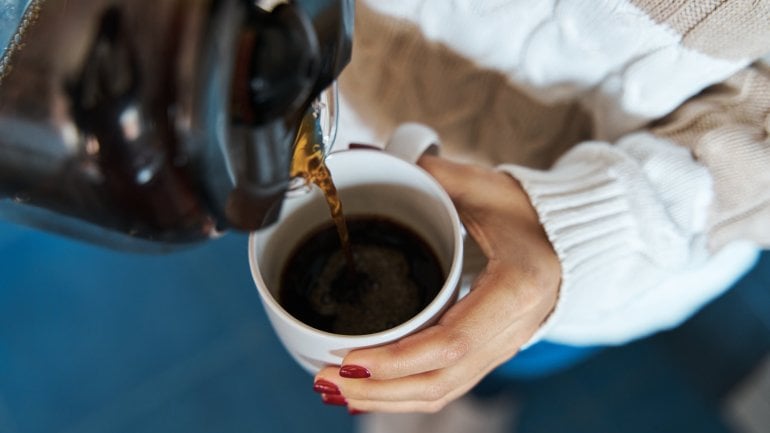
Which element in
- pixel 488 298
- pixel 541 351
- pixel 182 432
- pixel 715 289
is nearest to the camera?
pixel 488 298

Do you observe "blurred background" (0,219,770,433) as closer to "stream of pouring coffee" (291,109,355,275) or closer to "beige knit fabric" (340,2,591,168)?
"beige knit fabric" (340,2,591,168)

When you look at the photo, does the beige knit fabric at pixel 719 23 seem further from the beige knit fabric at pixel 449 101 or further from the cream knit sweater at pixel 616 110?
the beige knit fabric at pixel 449 101

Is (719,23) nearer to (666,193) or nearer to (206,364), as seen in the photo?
(666,193)

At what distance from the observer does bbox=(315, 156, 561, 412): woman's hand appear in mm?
378

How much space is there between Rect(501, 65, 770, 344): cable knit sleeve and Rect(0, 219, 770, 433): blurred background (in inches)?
16.0

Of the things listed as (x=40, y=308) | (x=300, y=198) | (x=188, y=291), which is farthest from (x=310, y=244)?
(x=40, y=308)

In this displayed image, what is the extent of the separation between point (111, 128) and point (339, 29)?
0.33 ft

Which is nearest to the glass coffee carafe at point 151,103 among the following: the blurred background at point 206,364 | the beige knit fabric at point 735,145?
the beige knit fabric at point 735,145

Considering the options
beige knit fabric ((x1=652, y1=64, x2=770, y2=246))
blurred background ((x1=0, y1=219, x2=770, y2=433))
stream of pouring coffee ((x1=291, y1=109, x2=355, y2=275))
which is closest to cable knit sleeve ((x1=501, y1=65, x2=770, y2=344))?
beige knit fabric ((x1=652, y1=64, x2=770, y2=246))

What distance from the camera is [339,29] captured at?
28 cm

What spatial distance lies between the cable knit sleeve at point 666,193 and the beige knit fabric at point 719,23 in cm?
4

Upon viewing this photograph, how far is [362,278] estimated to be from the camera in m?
0.49

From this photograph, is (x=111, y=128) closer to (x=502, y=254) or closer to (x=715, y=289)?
(x=502, y=254)

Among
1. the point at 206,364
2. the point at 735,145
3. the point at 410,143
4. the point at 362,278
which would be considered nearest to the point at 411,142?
the point at 410,143
